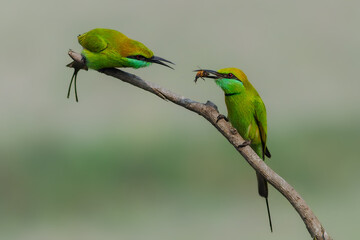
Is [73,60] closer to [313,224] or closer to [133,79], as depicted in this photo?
[133,79]

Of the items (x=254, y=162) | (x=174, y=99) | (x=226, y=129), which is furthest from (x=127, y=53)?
(x=254, y=162)

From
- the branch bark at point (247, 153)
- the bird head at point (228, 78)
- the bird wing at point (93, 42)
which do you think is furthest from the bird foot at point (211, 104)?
the bird wing at point (93, 42)

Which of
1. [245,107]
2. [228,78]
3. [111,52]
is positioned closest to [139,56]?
[111,52]

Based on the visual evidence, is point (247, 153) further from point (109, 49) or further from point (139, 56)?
point (109, 49)

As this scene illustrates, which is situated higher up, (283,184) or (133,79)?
(133,79)

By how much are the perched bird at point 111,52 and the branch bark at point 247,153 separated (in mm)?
81

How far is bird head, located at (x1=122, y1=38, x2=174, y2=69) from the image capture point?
7.25 ft

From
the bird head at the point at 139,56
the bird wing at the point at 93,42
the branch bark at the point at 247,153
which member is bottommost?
the branch bark at the point at 247,153

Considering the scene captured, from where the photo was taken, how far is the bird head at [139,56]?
Result: 7.25 ft

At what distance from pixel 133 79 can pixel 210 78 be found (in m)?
0.40

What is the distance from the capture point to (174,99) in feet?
7.00

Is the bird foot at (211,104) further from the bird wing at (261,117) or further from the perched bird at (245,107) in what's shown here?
the bird wing at (261,117)

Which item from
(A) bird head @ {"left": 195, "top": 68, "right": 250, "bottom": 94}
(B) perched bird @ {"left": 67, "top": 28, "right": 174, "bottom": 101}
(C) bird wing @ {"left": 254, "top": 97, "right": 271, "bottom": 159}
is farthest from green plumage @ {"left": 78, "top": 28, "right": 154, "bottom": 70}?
(C) bird wing @ {"left": 254, "top": 97, "right": 271, "bottom": 159}

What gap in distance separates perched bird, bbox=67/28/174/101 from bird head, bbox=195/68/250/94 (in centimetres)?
25
